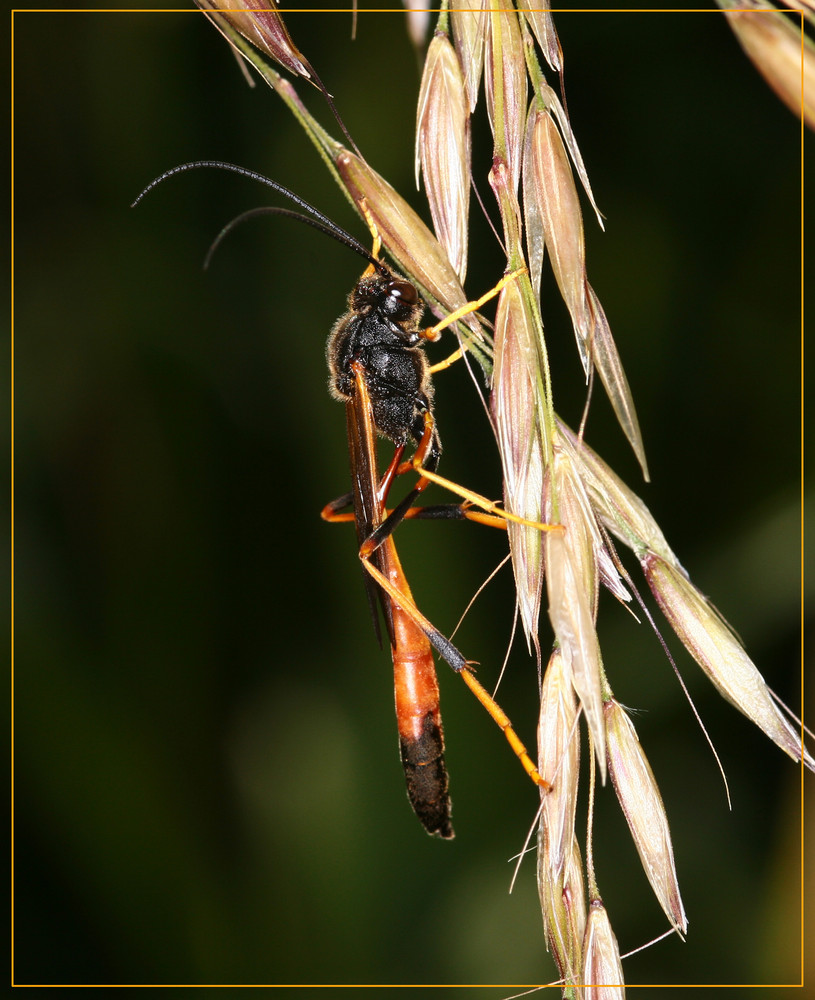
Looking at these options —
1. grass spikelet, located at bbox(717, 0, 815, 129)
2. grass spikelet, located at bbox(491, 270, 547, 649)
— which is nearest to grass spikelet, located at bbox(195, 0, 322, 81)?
grass spikelet, located at bbox(491, 270, 547, 649)

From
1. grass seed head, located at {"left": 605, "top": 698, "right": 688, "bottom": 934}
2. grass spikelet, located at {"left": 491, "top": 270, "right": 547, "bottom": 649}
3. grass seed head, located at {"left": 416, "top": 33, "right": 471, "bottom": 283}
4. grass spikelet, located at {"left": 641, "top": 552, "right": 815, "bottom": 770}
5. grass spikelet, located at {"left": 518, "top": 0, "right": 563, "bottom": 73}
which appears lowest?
grass seed head, located at {"left": 605, "top": 698, "right": 688, "bottom": 934}

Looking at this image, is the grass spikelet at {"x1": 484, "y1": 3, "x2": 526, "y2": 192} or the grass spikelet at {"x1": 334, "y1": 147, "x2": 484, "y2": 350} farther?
the grass spikelet at {"x1": 334, "y1": 147, "x2": 484, "y2": 350}

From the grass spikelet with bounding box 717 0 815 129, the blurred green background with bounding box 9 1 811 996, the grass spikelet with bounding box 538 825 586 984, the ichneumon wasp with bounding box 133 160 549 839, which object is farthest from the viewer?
the blurred green background with bounding box 9 1 811 996

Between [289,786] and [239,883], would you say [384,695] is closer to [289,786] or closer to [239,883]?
[289,786]

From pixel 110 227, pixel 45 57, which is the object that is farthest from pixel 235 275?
pixel 45 57

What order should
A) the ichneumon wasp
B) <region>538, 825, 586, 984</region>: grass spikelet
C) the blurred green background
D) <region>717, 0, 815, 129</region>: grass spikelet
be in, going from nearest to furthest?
1. <region>717, 0, 815, 129</region>: grass spikelet
2. <region>538, 825, 586, 984</region>: grass spikelet
3. the ichneumon wasp
4. the blurred green background

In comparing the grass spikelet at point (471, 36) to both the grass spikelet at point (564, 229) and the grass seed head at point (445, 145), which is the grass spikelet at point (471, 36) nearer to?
the grass seed head at point (445, 145)

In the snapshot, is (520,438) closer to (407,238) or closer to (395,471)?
(407,238)

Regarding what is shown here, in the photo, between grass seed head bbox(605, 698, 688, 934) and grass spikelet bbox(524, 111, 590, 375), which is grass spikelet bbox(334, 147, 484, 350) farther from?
grass seed head bbox(605, 698, 688, 934)

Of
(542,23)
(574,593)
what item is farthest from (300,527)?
(542,23)
